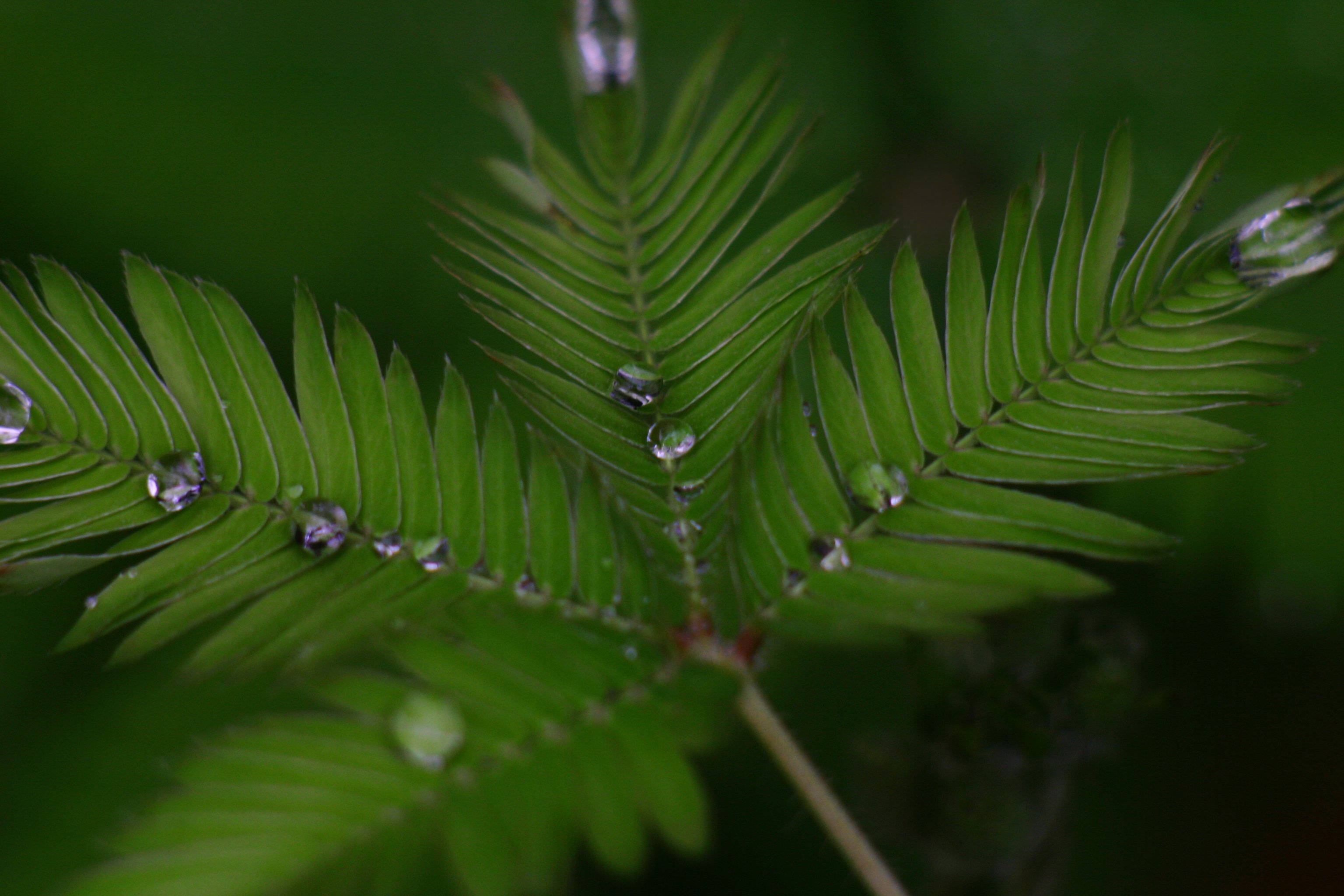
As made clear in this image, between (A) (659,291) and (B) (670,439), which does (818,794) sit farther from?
(A) (659,291)

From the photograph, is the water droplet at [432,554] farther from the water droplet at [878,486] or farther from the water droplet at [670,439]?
the water droplet at [878,486]

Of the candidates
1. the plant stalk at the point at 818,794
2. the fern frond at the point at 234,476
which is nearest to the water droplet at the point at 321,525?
the fern frond at the point at 234,476

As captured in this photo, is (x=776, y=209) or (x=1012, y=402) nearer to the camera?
(x=1012, y=402)

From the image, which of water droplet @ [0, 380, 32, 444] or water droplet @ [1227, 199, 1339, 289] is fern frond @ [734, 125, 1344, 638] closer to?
water droplet @ [1227, 199, 1339, 289]

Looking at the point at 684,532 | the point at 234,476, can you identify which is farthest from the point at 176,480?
the point at 684,532

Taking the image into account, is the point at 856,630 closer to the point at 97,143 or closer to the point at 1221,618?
the point at 1221,618

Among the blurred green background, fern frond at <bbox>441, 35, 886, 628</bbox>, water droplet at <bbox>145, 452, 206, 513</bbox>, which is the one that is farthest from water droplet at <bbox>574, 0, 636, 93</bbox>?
the blurred green background

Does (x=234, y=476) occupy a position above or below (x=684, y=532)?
above

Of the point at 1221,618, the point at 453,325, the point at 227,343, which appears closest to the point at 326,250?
the point at 453,325
